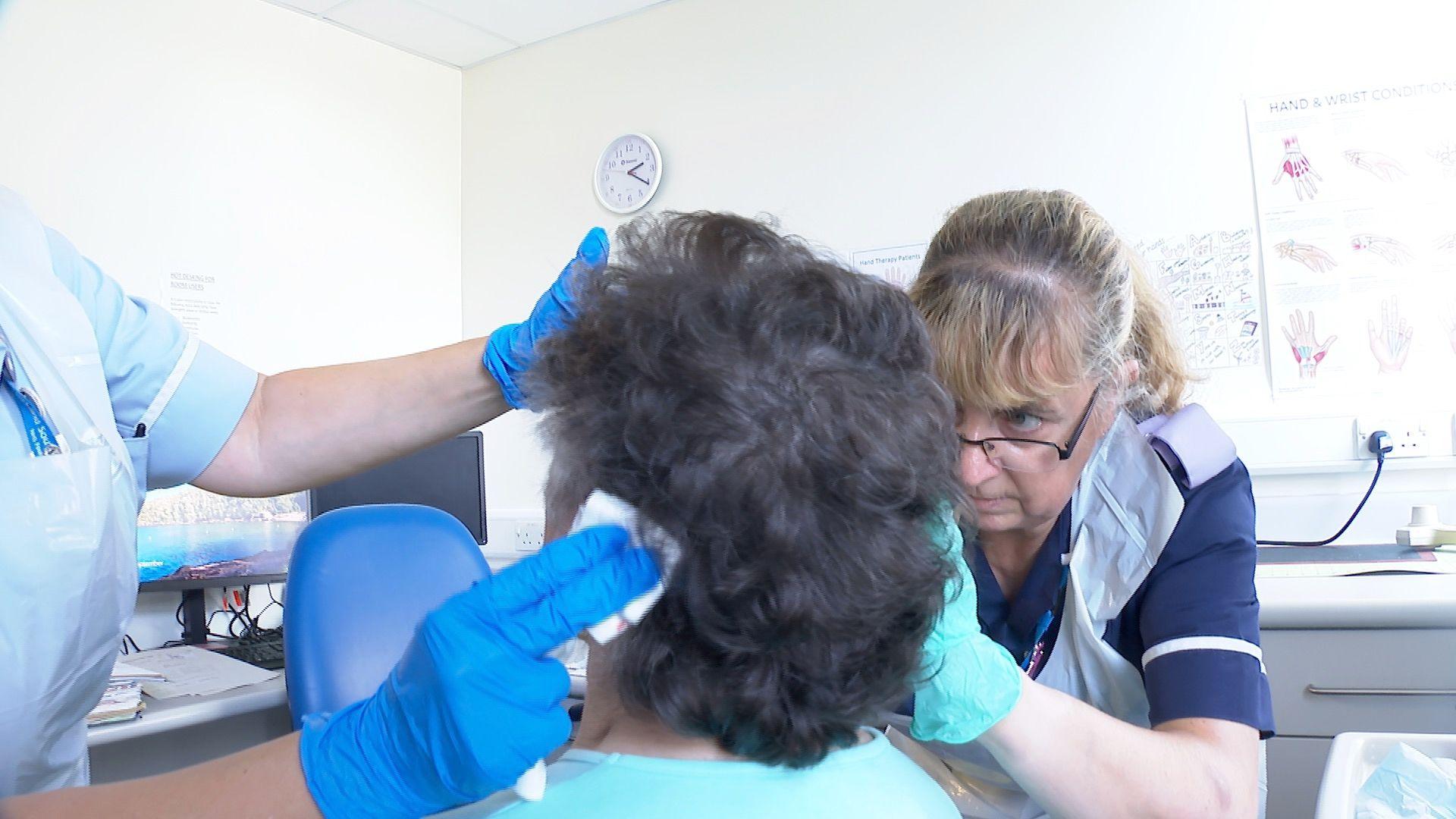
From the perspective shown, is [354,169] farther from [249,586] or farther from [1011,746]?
[1011,746]

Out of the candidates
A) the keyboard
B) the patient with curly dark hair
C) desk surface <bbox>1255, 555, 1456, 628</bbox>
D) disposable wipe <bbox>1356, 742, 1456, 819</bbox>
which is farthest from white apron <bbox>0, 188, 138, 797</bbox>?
desk surface <bbox>1255, 555, 1456, 628</bbox>

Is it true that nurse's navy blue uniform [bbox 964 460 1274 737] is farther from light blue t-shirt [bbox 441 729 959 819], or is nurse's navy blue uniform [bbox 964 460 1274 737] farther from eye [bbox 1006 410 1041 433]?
light blue t-shirt [bbox 441 729 959 819]

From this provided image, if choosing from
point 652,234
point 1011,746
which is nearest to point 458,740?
point 652,234

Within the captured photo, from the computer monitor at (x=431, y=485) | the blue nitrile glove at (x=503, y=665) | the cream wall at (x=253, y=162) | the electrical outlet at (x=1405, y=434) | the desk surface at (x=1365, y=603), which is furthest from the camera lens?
the computer monitor at (x=431, y=485)

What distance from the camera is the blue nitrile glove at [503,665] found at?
67cm

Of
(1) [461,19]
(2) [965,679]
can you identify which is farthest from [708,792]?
(1) [461,19]

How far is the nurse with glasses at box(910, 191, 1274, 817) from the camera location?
1.01 m

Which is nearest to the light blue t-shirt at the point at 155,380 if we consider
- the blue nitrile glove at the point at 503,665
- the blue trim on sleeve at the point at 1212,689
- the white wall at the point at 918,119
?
the blue nitrile glove at the point at 503,665

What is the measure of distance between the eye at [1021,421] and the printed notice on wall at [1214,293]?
1.44 metres

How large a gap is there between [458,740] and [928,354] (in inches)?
16.7

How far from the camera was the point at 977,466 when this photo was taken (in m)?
1.15

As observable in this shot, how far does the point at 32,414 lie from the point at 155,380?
176 millimetres

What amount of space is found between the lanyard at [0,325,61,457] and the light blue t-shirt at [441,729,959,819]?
578mm

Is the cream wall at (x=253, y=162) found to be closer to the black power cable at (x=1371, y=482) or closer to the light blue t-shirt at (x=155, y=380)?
the light blue t-shirt at (x=155, y=380)
